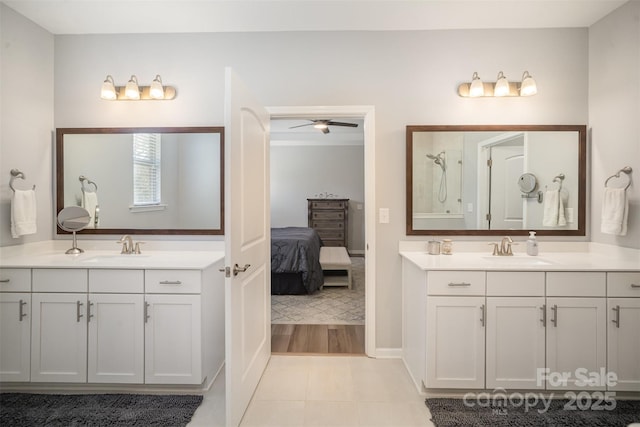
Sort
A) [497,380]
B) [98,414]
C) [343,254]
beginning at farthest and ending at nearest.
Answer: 1. [343,254]
2. [497,380]
3. [98,414]

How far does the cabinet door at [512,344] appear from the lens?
2.16 meters

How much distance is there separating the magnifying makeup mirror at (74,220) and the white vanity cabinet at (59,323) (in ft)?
1.68

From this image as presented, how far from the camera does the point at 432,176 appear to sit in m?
2.78

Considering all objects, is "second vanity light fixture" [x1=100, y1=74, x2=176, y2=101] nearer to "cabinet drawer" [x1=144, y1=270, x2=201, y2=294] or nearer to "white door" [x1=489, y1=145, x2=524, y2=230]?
"cabinet drawer" [x1=144, y1=270, x2=201, y2=294]

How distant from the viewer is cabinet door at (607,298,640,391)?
2129mm

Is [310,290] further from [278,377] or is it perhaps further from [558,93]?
[558,93]

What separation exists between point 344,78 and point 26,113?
8.12 feet

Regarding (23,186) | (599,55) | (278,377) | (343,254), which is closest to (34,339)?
(23,186)

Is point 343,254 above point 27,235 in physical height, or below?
below

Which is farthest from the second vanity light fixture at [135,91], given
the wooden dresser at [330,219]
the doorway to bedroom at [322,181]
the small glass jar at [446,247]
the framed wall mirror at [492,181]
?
the wooden dresser at [330,219]

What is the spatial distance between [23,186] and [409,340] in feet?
10.4

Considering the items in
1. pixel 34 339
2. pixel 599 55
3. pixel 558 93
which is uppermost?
pixel 599 55

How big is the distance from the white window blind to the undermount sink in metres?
2.70

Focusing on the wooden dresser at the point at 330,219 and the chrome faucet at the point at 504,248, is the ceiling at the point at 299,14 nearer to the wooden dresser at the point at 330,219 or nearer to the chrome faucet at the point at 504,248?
the chrome faucet at the point at 504,248
